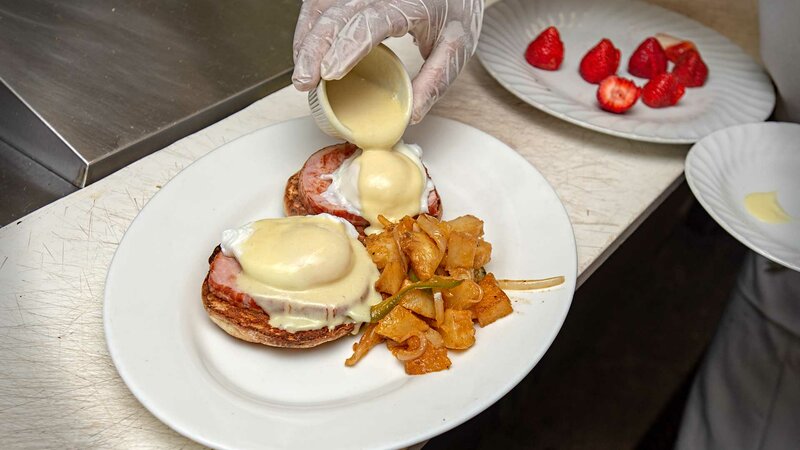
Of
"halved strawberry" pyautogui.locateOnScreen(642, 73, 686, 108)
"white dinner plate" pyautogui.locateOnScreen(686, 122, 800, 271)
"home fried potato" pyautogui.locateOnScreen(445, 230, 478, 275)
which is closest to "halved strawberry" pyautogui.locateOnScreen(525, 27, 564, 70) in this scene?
"halved strawberry" pyautogui.locateOnScreen(642, 73, 686, 108)

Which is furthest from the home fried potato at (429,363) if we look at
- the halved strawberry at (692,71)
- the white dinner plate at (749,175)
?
the halved strawberry at (692,71)

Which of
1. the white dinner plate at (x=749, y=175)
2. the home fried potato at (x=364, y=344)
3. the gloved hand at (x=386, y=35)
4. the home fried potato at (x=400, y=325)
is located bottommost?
the home fried potato at (x=364, y=344)

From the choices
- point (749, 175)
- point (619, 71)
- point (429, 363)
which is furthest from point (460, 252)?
point (619, 71)

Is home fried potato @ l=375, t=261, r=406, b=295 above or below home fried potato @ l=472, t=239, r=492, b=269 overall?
below

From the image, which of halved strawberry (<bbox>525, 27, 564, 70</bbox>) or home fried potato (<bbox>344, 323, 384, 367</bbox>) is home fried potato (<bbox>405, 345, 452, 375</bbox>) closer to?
home fried potato (<bbox>344, 323, 384, 367</bbox>)

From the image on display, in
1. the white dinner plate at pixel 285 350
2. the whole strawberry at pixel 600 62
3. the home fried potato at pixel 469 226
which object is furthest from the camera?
the whole strawberry at pixel 600 62

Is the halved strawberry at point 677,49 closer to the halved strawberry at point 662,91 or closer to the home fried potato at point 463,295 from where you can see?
the halved strawberry at point 662,91
